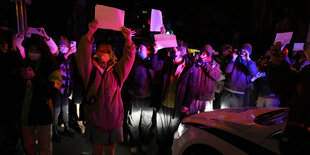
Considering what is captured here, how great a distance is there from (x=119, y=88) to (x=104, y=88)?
231mm

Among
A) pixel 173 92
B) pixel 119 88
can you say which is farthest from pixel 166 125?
pixel 119 88

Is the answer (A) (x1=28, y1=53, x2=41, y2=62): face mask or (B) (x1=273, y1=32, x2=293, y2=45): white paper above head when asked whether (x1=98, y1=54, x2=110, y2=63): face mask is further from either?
(B) (x1=273, y1=32, x2=293, y2=45): white paper above head

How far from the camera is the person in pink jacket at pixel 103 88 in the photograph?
9.08 feet

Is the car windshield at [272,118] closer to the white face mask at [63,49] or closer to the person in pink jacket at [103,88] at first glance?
the person in pink jacket at [103,88]

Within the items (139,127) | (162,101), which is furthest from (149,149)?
(162,101)

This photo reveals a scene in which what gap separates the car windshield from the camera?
2789 mm

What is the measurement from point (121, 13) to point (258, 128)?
227 cm

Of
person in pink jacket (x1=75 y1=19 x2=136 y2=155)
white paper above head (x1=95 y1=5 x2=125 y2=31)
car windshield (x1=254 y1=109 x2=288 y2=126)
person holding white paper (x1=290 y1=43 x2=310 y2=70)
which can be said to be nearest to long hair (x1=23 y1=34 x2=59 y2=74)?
person in pink jacket (x1=75 y1=19 x2=136 y2=155)

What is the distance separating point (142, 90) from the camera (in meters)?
4.35

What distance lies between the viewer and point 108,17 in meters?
2.72

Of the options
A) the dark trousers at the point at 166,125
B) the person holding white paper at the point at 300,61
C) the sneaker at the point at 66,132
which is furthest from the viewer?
the person holding white paper at the point at 300,61

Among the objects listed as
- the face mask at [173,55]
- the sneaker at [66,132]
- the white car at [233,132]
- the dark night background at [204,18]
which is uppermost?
the dark night background at [204,18]

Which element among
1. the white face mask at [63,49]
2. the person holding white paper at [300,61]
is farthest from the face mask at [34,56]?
the person holding white paper at [300,61]

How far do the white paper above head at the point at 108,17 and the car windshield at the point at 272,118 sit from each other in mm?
2262
